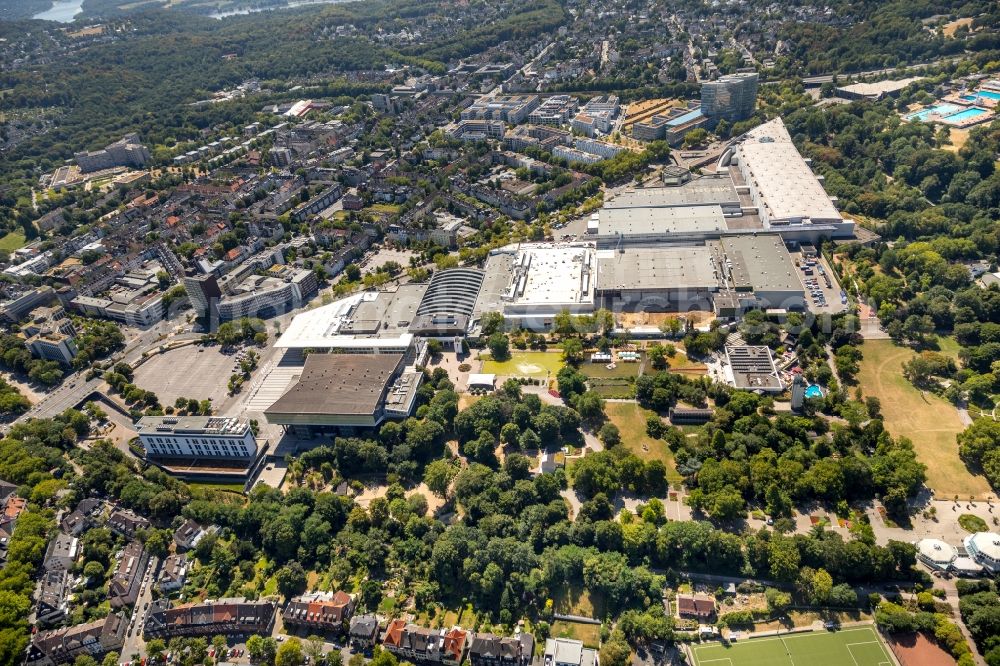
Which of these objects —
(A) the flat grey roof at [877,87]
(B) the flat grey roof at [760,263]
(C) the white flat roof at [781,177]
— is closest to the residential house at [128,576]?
(B) the flat grey roof at [760,263]

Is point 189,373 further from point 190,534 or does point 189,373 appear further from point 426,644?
point 426,644

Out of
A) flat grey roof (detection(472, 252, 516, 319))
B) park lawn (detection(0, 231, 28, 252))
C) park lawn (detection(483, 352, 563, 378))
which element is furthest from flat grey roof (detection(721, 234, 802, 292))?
park lawn (detection(0, 231, 28, 252))

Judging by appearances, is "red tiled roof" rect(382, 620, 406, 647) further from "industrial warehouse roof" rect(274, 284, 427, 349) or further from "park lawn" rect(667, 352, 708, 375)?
"park lawn" rect(667, 352, 708, 375)

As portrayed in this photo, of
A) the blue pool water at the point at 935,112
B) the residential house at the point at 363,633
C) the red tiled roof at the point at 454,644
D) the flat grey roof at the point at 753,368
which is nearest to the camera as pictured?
the red tiled roof at the point at 454,644

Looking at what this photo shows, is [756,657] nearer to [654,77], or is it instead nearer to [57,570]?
[57,570]

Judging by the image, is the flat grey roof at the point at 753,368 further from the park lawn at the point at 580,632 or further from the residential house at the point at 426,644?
the residential house at the point at 426,644

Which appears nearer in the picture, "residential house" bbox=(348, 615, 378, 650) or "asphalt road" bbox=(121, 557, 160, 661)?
"residential house" bbox=(348, 615, 378, 650)
